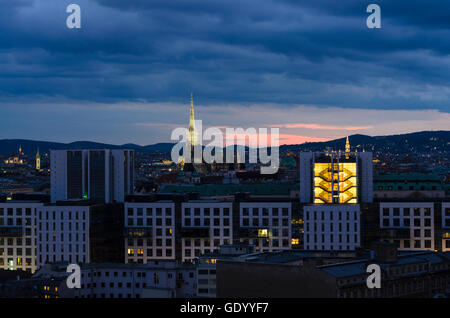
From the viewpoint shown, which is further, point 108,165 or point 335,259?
point 108,165

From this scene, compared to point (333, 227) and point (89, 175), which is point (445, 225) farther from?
point (89, 175)

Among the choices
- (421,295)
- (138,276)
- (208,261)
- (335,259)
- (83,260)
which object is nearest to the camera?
(421,295)

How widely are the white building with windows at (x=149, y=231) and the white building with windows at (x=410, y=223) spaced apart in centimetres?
2444

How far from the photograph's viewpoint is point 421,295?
210ft

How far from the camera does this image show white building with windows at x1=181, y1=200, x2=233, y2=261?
96.8 m

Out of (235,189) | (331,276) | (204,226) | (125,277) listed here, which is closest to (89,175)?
(204,226)

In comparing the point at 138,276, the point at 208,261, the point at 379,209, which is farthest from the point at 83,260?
the point at 379,209

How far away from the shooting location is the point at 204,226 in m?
97.6

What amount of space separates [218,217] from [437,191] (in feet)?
181

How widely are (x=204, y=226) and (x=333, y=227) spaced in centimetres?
1557

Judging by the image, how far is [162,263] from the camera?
81125 mm

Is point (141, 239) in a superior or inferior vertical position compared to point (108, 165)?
inferior
